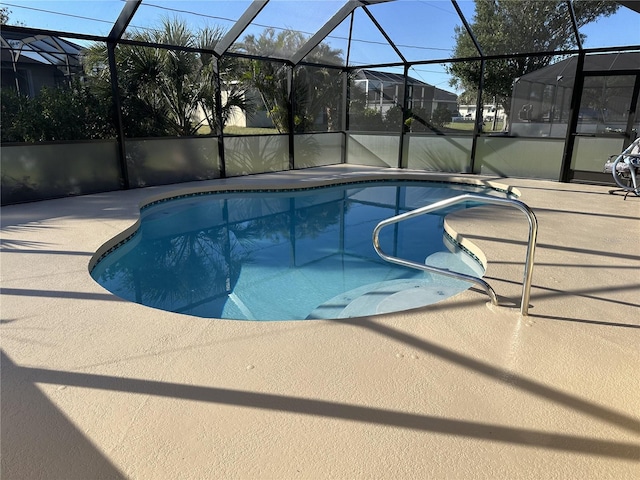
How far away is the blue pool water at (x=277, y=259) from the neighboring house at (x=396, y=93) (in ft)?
11.3

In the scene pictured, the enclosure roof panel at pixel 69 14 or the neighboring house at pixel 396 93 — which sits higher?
the enclosure roof panel at pixel 69 14

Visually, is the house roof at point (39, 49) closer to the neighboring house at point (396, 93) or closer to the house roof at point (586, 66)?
the neighboring house at point (396, 93)

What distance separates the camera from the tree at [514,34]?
7941 millimetres

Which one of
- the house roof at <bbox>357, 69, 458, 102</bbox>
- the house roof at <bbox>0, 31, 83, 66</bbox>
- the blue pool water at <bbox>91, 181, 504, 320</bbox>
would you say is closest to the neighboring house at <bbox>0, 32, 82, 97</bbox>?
the house roof at <bbox>0, 31, 83, 66</bbox>

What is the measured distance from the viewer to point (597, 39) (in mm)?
7613

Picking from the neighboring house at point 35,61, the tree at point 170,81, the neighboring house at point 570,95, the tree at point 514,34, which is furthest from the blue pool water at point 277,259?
the tree at point 514,34

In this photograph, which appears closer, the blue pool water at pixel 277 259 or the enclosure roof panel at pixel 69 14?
the blue pool water at pixel 277 259

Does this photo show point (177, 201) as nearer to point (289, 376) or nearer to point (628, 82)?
point (289, 376)

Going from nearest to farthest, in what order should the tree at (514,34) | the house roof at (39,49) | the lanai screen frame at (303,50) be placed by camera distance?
the house roof at (39,49), the lanai screen frame at (303,50), the tree at (514,34)

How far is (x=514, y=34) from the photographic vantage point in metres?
8.69

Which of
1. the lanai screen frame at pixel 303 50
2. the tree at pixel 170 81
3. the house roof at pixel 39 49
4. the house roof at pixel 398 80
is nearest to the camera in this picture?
the house roof at pixel 39 49

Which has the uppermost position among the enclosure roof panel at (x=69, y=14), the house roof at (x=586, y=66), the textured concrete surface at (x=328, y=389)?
the enclosure roof panel at (x=69, y=14)

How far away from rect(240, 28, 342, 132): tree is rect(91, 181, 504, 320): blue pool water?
3130 mm

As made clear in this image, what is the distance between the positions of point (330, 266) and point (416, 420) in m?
3.45
